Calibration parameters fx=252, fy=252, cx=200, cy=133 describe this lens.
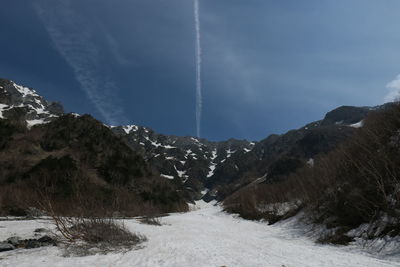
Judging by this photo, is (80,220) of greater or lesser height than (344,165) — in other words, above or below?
below

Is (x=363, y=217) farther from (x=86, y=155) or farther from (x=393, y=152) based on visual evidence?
(x=86, y=155)

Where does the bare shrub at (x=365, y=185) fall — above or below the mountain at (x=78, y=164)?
below

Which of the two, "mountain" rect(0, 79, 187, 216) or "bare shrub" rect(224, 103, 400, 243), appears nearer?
"bare shrub" rect(224, 103, 400, 243)

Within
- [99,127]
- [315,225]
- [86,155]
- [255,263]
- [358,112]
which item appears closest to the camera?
[255,263]

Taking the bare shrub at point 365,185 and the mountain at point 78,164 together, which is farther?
the mountain at point 78,164

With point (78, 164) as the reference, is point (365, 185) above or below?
below

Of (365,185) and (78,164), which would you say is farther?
(78,164)

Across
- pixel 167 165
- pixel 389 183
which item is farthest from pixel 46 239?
pixel 167 165

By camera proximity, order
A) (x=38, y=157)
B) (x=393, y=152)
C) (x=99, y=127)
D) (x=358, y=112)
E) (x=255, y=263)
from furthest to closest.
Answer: (x=358, y=112), (x=99, y=127), (x=38, y=157), (x=393, y=152), (x=255, y=263)

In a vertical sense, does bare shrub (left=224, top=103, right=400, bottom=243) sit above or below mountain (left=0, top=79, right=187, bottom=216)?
below

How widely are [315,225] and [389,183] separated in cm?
477

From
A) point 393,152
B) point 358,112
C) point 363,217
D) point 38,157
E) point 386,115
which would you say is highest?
point 358,112

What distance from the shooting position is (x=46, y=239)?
10.6m

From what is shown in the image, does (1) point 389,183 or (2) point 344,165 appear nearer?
(1) point 389,183
